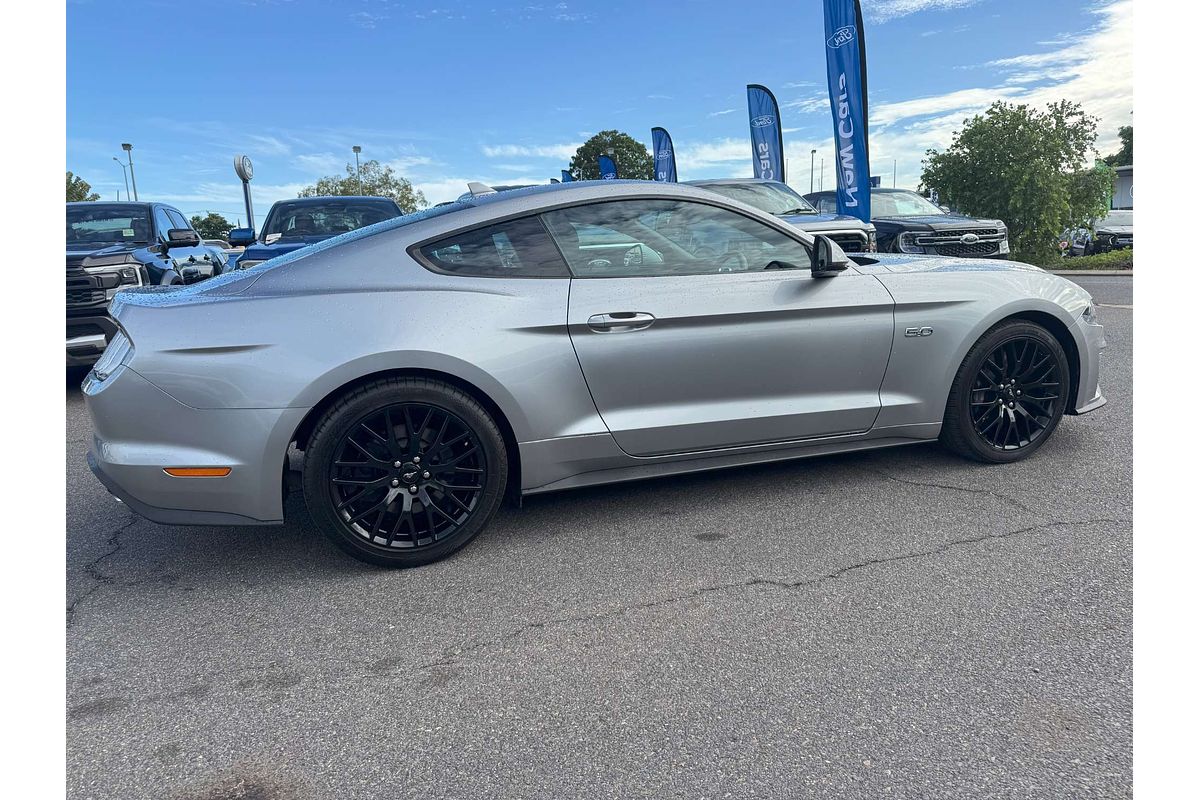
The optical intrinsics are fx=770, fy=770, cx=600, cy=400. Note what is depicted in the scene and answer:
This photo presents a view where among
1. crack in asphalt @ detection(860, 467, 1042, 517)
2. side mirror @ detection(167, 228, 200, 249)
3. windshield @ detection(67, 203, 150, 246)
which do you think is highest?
windshield @ detection(67, 203, 150, 246)

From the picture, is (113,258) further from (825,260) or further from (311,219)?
(825,260)

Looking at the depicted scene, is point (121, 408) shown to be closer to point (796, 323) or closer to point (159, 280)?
point (796, 323)

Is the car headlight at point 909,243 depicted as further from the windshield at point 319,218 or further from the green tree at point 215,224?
the green tree at point 215,224

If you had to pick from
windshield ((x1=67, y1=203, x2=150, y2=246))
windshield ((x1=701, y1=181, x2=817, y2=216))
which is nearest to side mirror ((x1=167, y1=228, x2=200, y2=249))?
windshield ((x1=67, y1=203, x2=150, y2=246))

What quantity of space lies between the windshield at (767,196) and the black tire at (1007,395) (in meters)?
6.16

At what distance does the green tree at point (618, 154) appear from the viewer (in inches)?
3039

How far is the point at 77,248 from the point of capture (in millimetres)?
6898

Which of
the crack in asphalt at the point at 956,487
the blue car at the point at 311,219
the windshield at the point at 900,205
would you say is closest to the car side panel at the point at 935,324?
the crack in asphalt at the point at 956,487

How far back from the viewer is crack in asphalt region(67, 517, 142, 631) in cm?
286

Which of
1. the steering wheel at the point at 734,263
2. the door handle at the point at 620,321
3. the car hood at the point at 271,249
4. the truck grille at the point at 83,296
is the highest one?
the car hood at the point at 271,249

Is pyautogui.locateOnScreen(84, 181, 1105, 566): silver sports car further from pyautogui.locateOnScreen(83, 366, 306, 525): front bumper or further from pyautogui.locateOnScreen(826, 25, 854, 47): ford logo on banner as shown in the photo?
pyautogui.locateOnScreen(826, 25, 854, 47): ford logo on banner

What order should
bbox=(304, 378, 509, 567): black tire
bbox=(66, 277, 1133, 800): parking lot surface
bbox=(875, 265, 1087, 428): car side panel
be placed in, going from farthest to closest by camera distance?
bbox=(875, 265, 1087, 428): car side panel < bbox=(304, 378, 509, 567): black tire < bbox=(66, 277, 1133, 800): parking lot surface

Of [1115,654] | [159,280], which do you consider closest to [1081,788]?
[1115,654]

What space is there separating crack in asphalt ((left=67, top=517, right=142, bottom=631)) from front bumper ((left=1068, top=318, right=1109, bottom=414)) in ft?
15.0
